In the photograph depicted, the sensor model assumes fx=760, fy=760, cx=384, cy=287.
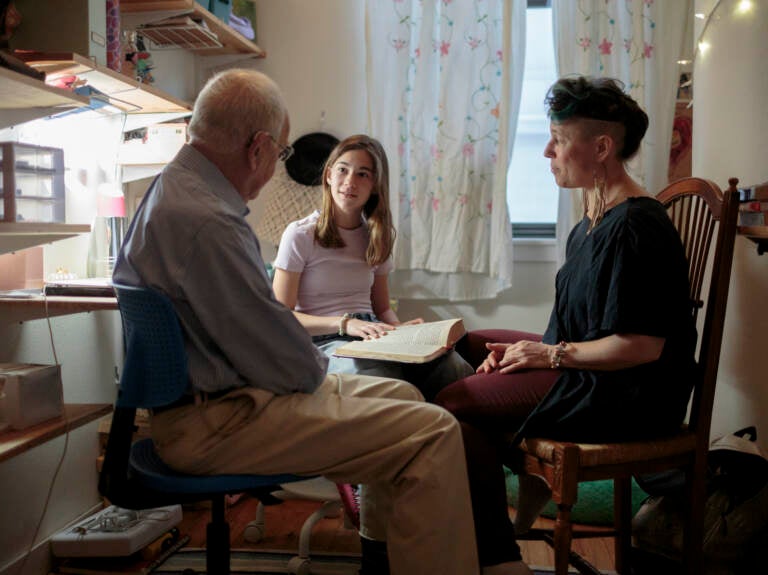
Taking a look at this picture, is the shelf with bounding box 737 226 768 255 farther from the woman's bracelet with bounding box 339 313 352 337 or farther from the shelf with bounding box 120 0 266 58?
the shelf with bounding box 120 0 266 58

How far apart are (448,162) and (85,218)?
132cm

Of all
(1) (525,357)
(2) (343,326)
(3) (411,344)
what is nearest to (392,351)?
(3) (411,344)

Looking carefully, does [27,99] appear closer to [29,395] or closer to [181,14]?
[29,395]

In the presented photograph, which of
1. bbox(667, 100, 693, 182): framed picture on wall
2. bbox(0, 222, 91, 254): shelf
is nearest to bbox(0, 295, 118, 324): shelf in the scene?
bbox(0, 222, 91, 254): shelf

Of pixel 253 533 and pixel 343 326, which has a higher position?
pixel 343 326

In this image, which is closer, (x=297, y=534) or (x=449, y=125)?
(x=297, y=534)

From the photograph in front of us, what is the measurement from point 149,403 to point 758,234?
50.2 inches

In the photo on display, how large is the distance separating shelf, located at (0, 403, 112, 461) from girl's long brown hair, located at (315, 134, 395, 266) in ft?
2.93

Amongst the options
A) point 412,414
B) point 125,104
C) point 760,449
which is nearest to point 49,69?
point 125,104

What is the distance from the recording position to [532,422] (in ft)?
5.02

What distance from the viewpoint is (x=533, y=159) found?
3.08 m

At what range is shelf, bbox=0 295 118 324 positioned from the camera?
69.2 inches

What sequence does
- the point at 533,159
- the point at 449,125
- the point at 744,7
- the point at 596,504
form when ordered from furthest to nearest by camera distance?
the point at 533,159 → the point at 449,125 → the point at 596,504 → the point at 744,7

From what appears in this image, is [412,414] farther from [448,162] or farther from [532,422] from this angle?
[448,162]
